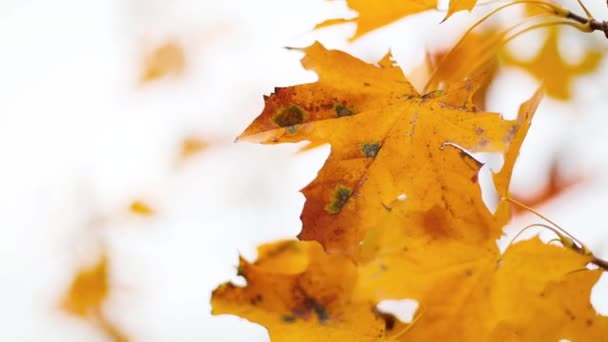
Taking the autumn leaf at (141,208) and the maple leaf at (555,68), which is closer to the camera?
the maple leaf at (555,68)

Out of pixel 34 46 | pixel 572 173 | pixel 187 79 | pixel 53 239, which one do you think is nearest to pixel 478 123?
pixel 572 173

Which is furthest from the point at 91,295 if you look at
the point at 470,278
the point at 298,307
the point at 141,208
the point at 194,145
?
the point at 470,278

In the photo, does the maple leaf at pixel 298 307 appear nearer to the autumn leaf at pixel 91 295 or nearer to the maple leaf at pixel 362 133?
the maple leaf at pixel 362 133

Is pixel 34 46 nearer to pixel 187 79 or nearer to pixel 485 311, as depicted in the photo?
pixel 187 79

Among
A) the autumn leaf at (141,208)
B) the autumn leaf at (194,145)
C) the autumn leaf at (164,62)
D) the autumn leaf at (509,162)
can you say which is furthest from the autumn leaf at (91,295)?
the autumn leaf at (509,162)

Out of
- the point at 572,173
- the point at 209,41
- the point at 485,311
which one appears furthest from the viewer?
the point at 209,41

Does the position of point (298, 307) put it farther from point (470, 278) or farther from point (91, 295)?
point (91, 295)
